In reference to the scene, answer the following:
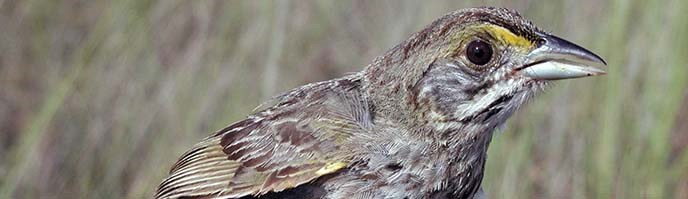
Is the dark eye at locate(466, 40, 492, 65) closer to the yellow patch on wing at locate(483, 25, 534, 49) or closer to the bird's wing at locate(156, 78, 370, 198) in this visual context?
the yellow patch on wing at locate(483, 25, 534, 49)

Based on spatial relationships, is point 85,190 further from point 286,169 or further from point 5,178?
point 286,169

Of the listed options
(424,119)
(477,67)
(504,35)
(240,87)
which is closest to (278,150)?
(424,119)

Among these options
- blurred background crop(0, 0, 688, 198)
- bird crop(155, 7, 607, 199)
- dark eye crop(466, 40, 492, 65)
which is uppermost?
blurred background crop(0, 0, 688, 198)

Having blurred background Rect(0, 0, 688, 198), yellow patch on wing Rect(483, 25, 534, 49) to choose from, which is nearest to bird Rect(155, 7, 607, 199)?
yellow patch on wing Rect(483, 25, 534, 49)

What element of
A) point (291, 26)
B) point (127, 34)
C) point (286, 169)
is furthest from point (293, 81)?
point (286, 169)

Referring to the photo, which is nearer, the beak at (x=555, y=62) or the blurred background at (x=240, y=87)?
the beak at (x=555, y=62)

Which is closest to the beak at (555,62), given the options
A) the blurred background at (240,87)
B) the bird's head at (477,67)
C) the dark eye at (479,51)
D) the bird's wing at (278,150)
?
the bird's head at (477,67)

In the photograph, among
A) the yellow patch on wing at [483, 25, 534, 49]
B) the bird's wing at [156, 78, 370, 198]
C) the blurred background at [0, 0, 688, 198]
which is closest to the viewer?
the yellow patch on wing at [483, 25, 534, 49]

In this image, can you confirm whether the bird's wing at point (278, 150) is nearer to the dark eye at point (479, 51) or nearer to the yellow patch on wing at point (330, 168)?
the yellow patch on wing at point (330, 168)
